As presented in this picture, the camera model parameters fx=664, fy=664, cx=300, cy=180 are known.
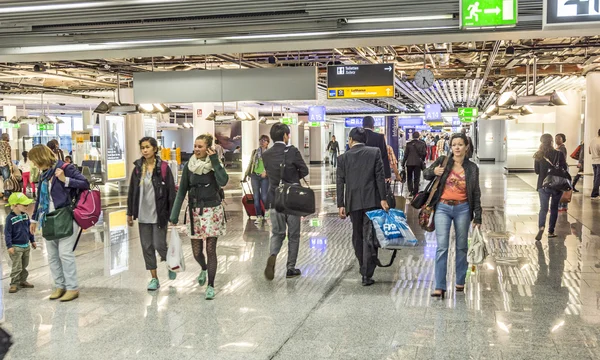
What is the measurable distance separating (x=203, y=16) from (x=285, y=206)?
3016 millimetres

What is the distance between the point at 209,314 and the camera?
18.9 ft

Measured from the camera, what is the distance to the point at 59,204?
6469 mm

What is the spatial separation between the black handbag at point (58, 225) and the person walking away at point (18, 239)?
0.69 m

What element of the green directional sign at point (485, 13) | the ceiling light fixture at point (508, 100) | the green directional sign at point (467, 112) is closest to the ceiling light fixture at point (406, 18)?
the green directional sign at point (485, 13)

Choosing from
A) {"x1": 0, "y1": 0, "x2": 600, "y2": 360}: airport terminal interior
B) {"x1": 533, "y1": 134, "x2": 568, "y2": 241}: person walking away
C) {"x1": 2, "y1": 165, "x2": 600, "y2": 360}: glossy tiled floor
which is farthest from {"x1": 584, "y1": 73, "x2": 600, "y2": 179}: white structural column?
{"x1": 2, "y1": 165, "x2": 600, "y2": 360}: glossy tiled floor

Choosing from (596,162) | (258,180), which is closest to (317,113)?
(596,162)

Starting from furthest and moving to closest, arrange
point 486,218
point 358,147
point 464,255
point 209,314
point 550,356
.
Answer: point 486,218 < point 358,147 < point 464,255 < point 209,314 < point 550,356

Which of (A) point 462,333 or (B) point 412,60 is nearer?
(A) point 462,333

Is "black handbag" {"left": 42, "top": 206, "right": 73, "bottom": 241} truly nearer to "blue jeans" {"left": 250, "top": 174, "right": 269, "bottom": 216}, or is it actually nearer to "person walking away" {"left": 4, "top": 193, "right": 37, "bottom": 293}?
"person walking away" {"left": 4, "top": 193, "right": 37, "bottom": 293}

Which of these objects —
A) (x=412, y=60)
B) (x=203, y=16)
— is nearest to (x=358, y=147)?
(x=203, y=16)

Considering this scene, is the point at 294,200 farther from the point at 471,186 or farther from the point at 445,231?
the point at 471,186

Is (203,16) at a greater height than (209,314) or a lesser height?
greater

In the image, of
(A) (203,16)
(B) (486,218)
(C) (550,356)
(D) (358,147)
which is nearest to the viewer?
(C) (550,356)

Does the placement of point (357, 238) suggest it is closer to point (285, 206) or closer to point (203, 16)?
point (285, 206)
